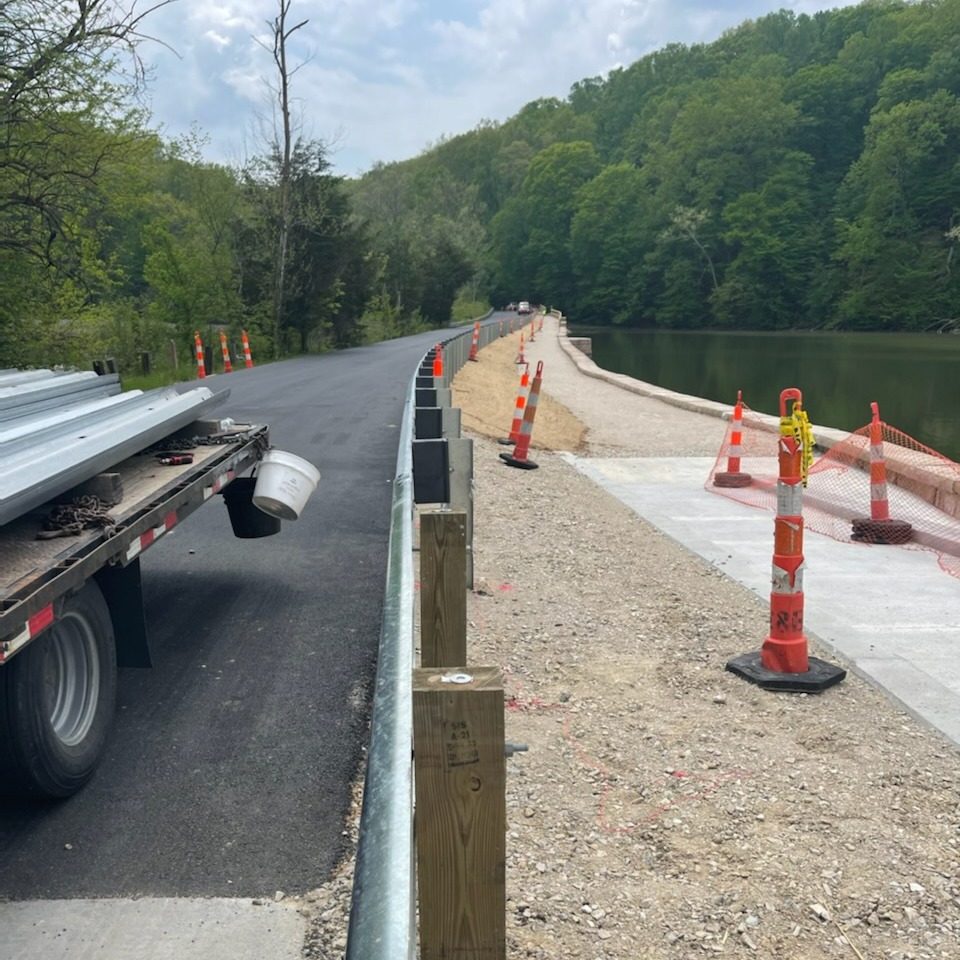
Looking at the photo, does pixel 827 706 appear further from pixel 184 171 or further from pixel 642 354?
pixel 642 354

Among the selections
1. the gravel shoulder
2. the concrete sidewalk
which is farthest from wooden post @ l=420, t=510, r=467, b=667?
the concrete sidewalk

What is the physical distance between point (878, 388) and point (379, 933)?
35.9 metres

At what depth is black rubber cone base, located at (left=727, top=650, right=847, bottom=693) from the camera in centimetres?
564

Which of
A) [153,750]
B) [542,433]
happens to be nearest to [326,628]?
[153,750]

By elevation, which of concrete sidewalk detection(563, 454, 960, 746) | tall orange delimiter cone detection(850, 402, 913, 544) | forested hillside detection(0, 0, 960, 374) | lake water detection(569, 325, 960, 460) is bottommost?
lake water detection(569, 325, 960, 460)

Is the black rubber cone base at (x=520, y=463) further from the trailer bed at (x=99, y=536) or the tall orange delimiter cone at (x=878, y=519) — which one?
the trailer bed at (x=99, y=536)

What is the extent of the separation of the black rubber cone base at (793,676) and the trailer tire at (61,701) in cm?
358

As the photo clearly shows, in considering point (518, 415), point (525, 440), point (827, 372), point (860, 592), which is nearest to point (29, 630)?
point (860, 592)

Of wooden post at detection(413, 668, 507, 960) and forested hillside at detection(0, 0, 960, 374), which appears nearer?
wooden post at detection(413, 668, 507, 960)

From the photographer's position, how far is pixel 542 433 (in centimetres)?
1675

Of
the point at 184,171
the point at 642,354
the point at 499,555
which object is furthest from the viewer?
the point at 642,354

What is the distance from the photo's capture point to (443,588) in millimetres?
3979

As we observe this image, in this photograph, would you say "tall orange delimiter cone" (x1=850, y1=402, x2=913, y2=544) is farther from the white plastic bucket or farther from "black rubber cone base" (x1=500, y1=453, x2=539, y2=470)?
the white plastic bucket

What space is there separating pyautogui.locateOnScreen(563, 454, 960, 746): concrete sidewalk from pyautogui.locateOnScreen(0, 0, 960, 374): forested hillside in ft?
39.0
